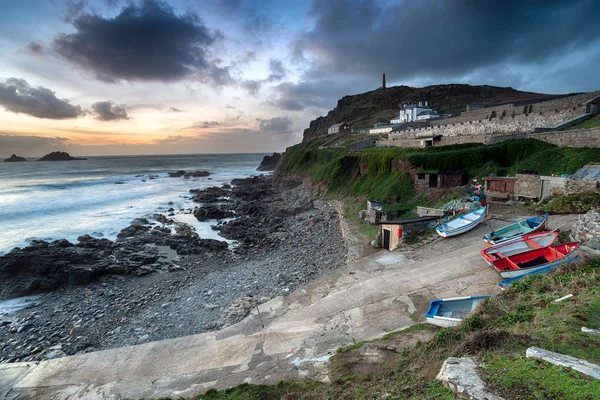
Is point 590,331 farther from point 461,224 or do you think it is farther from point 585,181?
point 585,181

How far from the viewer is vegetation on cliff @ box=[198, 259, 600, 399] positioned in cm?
459

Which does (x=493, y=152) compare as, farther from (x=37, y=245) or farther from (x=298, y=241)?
(x=37, y=245)

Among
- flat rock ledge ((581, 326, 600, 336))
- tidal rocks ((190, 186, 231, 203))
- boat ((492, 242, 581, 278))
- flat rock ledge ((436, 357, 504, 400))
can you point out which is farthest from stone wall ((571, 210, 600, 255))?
tidal rocks ((190, 186, 231, 203))

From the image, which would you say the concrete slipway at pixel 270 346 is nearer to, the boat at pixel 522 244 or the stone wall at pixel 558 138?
the boat at pixel 522 244

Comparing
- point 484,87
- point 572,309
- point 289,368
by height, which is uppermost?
point 484,87

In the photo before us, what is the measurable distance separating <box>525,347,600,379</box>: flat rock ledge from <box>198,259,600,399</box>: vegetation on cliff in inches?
5.5

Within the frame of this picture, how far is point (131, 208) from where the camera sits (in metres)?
42.3

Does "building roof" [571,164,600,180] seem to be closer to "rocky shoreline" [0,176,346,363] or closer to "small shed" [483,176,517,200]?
"small shed" [483,176,517,200]

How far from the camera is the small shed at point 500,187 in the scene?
19.5 metres

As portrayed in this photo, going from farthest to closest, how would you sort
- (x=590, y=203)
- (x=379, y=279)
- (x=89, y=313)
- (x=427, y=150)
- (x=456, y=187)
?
1. (x=427, y=150)
2. (x=456, y=187)
3. (x=89, y=313)
4. (x=590, y=203)
5. (x=379, y=279)

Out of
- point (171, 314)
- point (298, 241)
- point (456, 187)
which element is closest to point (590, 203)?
point (456, 187)

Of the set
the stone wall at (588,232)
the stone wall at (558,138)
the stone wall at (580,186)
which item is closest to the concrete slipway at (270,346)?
the stone wall at (588,232)

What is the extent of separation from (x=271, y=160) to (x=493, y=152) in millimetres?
93218

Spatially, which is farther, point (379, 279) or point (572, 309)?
point (379, 279)
